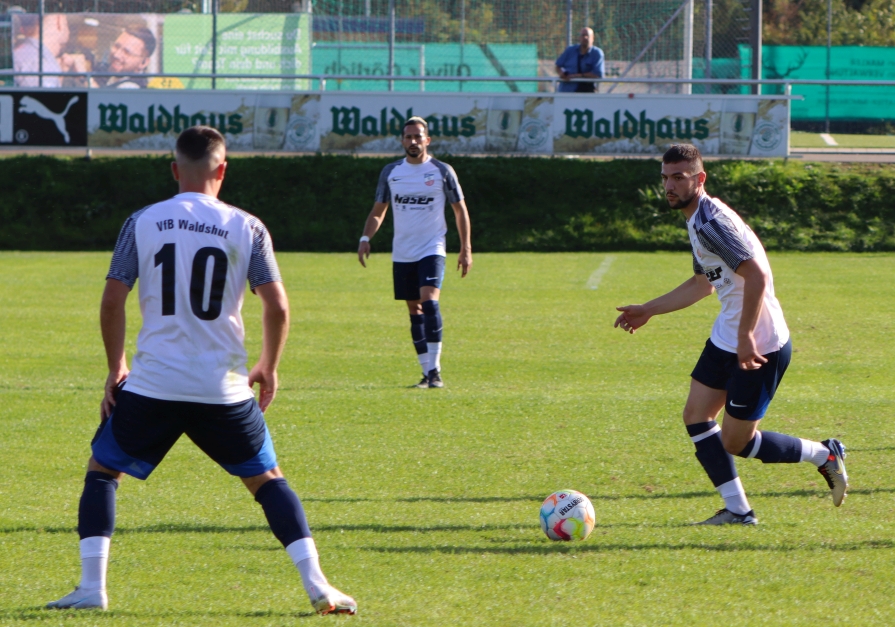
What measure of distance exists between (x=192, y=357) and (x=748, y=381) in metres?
2.65

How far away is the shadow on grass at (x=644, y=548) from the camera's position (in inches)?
191

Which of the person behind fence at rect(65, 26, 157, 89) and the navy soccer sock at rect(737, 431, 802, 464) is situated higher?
the person behind fence at rect(65, 26, 157, 89)

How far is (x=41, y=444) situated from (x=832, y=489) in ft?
16.3

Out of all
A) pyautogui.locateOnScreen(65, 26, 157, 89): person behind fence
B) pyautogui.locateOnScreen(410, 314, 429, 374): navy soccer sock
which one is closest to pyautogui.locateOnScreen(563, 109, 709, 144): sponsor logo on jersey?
pyautogui.locateOnScreen(410, 314, 429, 374): navy soccer sock

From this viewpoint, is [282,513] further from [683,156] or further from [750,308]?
[683,156]

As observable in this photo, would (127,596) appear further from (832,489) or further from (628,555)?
(832,489)

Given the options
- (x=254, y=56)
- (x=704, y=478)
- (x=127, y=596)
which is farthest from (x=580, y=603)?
(x=254, y=56)

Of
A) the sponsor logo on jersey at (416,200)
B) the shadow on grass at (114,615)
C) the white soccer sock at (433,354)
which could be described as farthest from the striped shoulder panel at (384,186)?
the shadow on grass at (114,615)

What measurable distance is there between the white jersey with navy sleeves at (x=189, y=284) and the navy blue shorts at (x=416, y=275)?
564cm

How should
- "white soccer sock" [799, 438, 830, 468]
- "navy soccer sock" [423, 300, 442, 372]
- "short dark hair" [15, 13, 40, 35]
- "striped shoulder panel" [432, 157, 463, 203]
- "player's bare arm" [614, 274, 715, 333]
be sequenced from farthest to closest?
"short dark hair" [15, 13, 40, 35] < "striped shoulder panel" [432, 157, 463, 203] < "navy soccer sock" [423, 300, 442, 372] < "player's bare arm" [614, 274, 715, 333] < "white soccer sock" [799, 438, 830, 468]

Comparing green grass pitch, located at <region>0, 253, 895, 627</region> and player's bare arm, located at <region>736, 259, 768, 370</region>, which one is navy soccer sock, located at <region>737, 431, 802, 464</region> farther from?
player's bare arm, located at <region>736, 259, 768, 370</region>

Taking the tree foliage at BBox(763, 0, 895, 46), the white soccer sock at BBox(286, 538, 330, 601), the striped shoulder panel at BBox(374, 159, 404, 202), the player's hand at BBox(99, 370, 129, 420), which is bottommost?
the white soccer sock at BBox(286, 538, 330, 601)

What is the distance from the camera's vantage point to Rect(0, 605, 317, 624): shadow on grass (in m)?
3.93

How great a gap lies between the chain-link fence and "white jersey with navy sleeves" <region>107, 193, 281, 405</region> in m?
20.7
